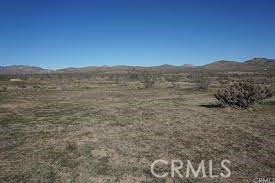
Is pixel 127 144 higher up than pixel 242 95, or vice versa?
pixel 242 95

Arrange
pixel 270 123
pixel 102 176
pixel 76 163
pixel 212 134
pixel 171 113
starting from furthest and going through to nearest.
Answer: pixel 171 113
pixel 270 123
pixel 212 134
pixel 76 163
pixel 102 176

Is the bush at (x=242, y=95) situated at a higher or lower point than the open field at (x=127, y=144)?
higher

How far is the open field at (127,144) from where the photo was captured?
28.4ft

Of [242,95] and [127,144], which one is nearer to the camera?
[127,144]

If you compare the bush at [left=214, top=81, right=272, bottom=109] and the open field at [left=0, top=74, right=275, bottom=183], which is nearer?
the open field at [left=0, top=74, right=275, bottom=183]

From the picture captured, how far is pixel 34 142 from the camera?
1211 cm

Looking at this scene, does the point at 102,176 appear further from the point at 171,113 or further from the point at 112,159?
the point at 171,113

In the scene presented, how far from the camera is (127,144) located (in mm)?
11711

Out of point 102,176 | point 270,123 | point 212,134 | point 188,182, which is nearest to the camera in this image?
point 188,182

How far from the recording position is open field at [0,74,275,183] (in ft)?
28.4

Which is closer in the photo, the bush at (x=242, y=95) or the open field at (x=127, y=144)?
the open field at (x=127, y=144)

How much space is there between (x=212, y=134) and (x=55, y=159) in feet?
21.5

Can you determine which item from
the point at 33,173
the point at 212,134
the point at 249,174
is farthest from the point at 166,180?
the point at 212,134

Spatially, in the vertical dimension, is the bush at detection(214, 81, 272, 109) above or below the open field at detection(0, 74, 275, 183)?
above
